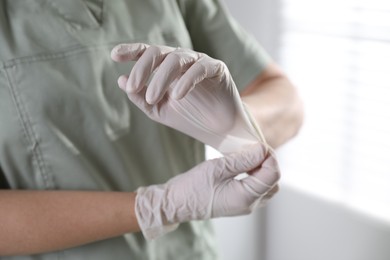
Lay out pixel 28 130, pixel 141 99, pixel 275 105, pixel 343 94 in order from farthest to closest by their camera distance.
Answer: pixel 343 94 < pixel 275 105 < pixel 28 130 < pixel 141 99

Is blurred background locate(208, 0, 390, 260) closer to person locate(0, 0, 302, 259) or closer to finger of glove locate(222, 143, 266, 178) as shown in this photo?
person locate(0, 0, 302, 259)

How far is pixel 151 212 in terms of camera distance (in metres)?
1.13

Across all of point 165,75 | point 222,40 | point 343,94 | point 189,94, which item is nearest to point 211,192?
point 189,94

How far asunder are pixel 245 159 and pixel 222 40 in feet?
1.31

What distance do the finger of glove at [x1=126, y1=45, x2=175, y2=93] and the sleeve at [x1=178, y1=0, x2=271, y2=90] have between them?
453 mm

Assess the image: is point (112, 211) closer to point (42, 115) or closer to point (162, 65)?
point (42, 115)

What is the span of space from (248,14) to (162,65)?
135 cm

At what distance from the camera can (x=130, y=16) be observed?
123cm

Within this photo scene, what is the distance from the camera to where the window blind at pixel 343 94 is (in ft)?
6.09

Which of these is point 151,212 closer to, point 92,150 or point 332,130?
point 92,150

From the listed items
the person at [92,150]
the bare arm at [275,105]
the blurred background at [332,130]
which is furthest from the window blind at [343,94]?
the person at [92,150]

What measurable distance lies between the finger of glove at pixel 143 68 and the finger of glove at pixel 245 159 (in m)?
0.24

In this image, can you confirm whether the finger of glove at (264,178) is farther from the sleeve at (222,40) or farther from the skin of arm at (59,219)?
the sleeve at (222,40)

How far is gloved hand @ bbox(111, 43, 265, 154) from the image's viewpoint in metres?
0.89
